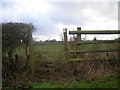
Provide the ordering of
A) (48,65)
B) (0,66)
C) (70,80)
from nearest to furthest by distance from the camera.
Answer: (70,80), (0,66), (48,65)

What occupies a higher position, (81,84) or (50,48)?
(50,48)

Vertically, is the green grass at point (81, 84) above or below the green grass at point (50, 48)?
below

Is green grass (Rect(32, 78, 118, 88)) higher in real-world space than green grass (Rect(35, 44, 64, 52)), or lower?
lower

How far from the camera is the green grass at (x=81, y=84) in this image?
5141 mm

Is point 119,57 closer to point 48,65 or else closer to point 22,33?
point 48,65

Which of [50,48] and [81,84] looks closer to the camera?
[81,84]

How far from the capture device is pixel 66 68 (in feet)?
21.4

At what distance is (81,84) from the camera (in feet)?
17.5

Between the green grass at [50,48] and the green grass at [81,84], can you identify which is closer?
the green grass at [81,84]

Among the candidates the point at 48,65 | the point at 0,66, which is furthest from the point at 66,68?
the point at 0,66

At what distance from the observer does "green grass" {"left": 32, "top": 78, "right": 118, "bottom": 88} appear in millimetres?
5141

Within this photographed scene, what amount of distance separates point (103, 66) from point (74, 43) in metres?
1.55

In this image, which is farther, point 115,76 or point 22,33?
point 22,33

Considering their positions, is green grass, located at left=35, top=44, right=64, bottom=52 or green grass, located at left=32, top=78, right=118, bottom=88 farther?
green grass, located at left=35, top=44, right=64, bottom=52
